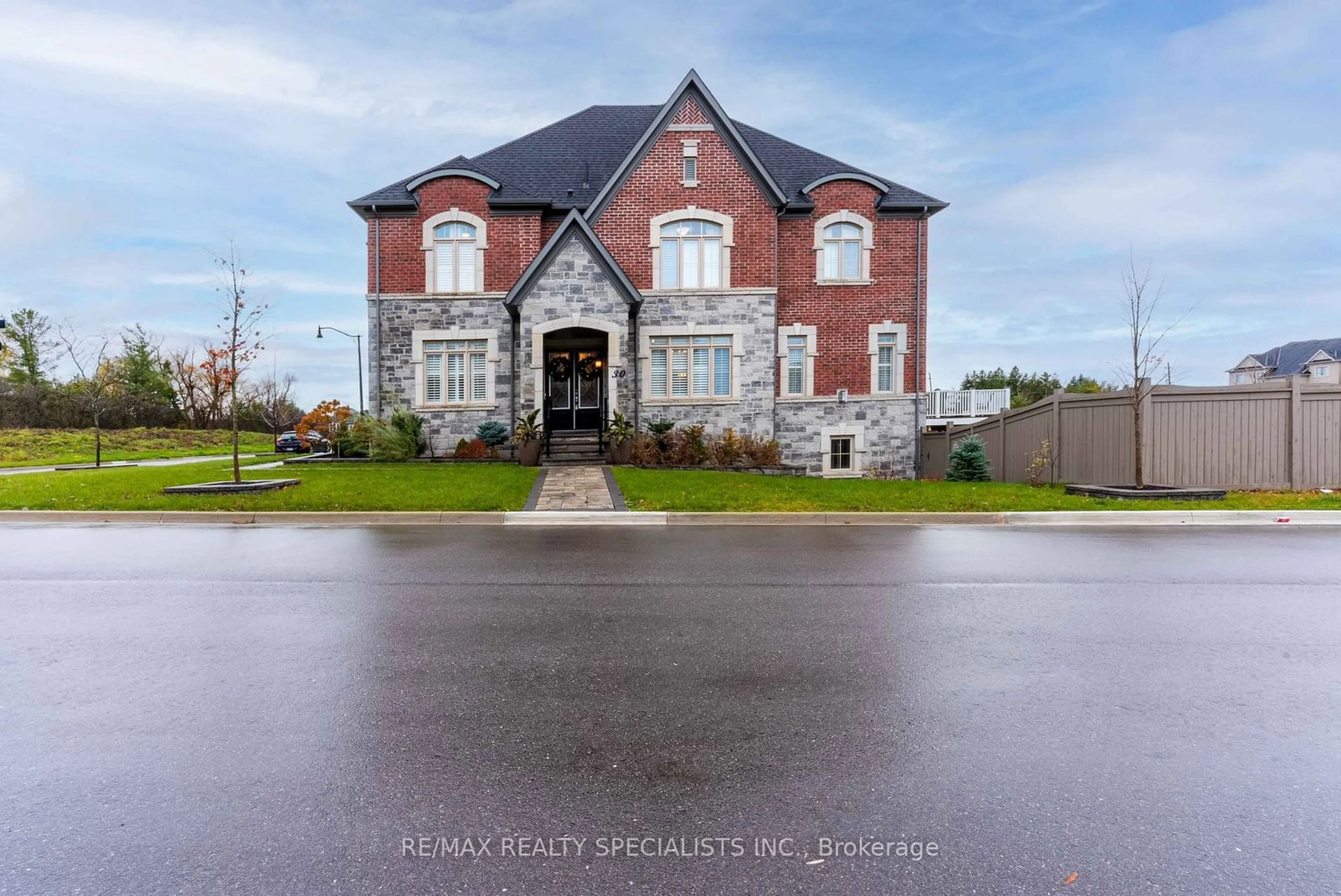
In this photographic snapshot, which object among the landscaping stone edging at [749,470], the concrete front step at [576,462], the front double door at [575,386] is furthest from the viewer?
the front double door at [575,386]

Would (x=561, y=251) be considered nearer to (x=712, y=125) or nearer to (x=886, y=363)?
(x=712, y=125)

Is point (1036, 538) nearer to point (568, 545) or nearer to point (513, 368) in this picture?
point (568, 545)

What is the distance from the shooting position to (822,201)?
23438 mm

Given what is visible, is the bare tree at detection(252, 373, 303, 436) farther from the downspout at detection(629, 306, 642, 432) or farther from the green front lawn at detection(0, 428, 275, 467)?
the downspout at detection(629, 306, 642, 432)

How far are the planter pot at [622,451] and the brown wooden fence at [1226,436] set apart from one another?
38.3 feet

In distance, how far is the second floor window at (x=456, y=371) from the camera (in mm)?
22906

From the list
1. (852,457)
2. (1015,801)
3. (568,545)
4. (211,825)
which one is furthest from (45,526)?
(852,457)

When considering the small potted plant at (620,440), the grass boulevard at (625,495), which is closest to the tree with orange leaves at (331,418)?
the grass boulevard at (625,495)

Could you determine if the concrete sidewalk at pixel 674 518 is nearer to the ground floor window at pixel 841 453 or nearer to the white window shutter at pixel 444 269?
the ground floor window at pixel 841 453

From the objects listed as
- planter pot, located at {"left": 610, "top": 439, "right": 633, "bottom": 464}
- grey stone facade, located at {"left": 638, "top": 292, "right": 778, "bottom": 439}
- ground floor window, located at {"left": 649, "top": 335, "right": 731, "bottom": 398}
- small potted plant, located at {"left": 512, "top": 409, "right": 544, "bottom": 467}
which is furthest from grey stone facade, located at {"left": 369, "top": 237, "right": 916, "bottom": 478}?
planter pot, located at {"left": 610, "top": 439, "right": 633, "bottom": 464}

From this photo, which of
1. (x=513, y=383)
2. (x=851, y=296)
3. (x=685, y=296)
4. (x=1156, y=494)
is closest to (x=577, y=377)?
(x=513, y=383)

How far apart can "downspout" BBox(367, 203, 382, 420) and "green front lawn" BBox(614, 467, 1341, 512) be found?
35.0ft

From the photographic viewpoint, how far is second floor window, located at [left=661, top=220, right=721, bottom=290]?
22609 millimetres

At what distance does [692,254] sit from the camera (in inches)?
892
